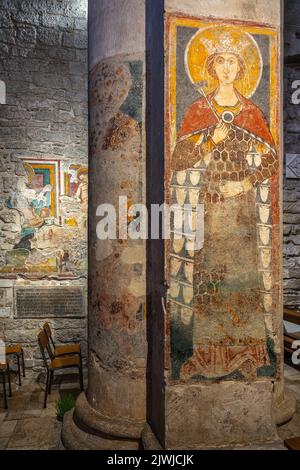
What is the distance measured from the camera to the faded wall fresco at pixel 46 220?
500cm

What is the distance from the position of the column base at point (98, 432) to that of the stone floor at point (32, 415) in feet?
1.17

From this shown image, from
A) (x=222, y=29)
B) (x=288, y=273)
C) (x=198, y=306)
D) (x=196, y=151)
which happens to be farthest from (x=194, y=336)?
(x=288, y=273)

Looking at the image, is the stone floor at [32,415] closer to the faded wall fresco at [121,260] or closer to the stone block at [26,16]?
the faded wall fresco at [121,260]

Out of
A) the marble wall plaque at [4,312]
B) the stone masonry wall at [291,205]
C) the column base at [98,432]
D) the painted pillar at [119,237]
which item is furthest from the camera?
the stone masonry wall at [291,205]

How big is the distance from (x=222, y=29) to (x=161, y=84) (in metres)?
0.49

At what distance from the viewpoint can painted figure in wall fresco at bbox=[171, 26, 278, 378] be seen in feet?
7.55

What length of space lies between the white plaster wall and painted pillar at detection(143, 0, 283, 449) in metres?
0.39

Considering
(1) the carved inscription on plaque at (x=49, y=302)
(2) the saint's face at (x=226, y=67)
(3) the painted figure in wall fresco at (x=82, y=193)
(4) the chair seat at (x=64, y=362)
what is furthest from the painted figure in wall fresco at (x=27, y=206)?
(2) the saint's face at (x=226, y=67)

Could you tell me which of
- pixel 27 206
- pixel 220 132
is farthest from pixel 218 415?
pixel 27 206

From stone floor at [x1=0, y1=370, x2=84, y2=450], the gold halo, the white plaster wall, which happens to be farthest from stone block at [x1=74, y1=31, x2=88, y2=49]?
stone floor at [x1=0, y1=370, x2=84, y2=450]

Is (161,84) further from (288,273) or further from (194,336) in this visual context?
(288,273)

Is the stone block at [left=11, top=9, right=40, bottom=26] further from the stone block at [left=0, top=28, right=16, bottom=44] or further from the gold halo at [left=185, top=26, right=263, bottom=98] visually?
the gold halo at [left=185, top=26, right=263, bottom=98]

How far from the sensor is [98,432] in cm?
261

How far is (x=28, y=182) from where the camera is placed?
16.5 feet
